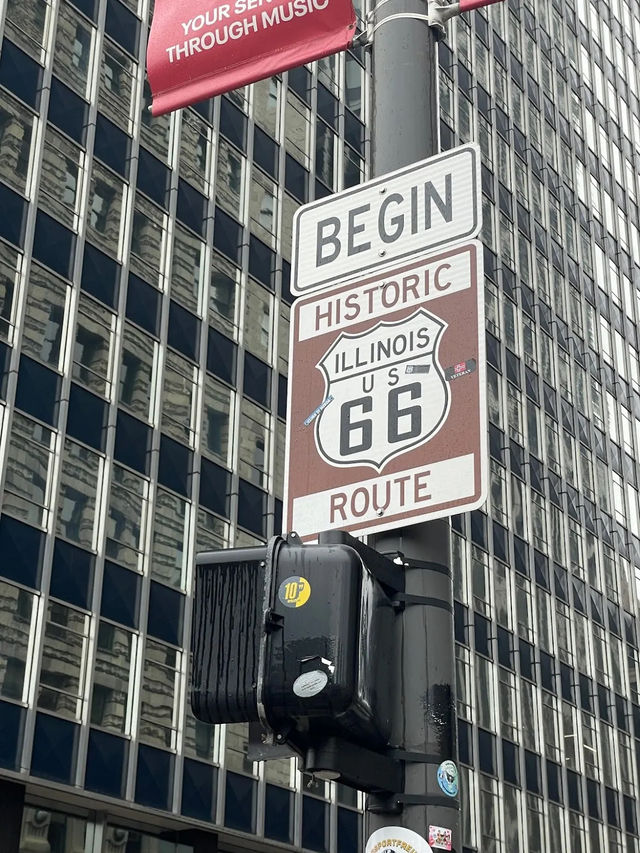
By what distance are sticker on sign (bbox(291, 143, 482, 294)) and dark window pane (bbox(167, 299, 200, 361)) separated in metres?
27.2

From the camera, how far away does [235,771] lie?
30.1m

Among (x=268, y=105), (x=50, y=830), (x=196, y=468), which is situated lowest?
(x=50, y=830)

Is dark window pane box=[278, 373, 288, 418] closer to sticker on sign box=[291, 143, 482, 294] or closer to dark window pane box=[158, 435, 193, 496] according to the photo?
dark window pane box=[158, 435, 193, 496]

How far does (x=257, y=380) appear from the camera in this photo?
34969 millimetres

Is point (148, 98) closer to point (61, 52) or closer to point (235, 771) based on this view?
point (61, 52)

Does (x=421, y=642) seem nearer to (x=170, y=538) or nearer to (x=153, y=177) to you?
(x=170, y=538)

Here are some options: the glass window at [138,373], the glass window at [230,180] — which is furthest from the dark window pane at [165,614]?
the glass window at [230,180]

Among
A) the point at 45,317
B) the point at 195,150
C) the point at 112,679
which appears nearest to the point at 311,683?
the point at 112,679

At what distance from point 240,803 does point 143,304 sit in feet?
37.2

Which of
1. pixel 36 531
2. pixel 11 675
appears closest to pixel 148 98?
pixel 36 531

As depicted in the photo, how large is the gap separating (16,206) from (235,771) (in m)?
12.9

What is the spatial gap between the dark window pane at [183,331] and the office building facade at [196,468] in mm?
79

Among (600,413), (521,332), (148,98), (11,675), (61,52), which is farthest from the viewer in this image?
(600,413)

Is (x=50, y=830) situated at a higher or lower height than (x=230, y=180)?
lower
